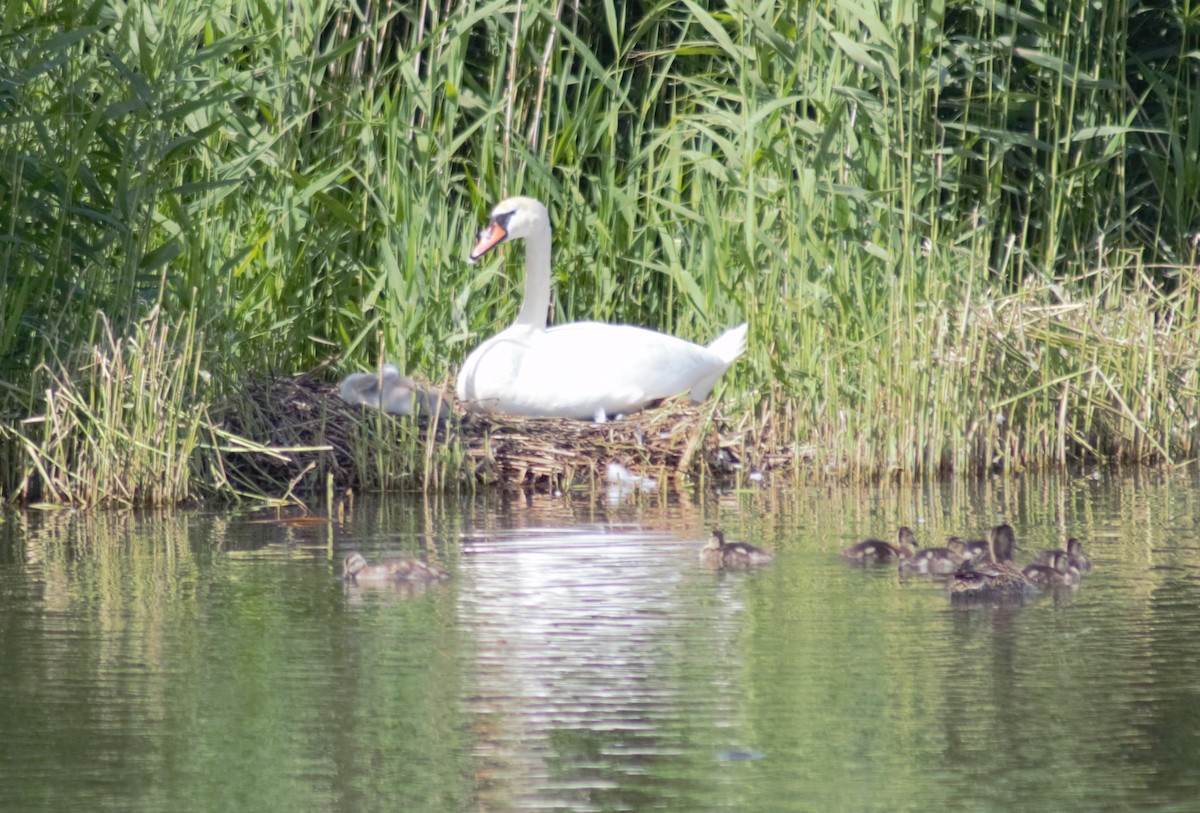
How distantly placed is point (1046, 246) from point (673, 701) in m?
6.87

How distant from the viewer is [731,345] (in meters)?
10.2

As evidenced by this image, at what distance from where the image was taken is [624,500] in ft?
28.3

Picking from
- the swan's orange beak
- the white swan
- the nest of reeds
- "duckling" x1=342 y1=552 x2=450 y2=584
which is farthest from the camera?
the swan's orange beak

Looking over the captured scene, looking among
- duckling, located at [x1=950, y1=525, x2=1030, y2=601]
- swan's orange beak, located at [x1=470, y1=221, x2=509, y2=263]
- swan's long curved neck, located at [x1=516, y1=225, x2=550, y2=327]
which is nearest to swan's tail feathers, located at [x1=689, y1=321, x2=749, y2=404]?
swan's long curved neck, located at [x1=516, y1=225, x2=550, y2=327]

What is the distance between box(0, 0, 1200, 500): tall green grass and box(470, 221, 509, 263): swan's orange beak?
0.18 meters

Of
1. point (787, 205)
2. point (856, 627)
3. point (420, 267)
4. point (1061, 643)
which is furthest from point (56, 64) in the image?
point (1061, 643)

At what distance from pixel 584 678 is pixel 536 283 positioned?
6.35 meters

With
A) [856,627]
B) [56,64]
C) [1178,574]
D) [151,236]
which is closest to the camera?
[856,627]

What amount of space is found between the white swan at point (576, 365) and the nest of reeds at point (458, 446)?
0.14 metres

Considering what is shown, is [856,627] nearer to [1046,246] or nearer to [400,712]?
[400,712]

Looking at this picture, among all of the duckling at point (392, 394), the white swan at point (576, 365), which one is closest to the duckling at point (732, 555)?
the duckling at point (392, 394)

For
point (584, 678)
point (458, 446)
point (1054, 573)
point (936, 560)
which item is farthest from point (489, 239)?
point (584, 678)

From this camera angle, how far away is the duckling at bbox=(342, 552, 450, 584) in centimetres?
618

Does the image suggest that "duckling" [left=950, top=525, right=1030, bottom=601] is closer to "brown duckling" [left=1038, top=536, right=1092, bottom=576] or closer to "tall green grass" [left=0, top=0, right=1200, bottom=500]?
"brown duckling" [left=1038, top=536, right=1092, bottom=576]
